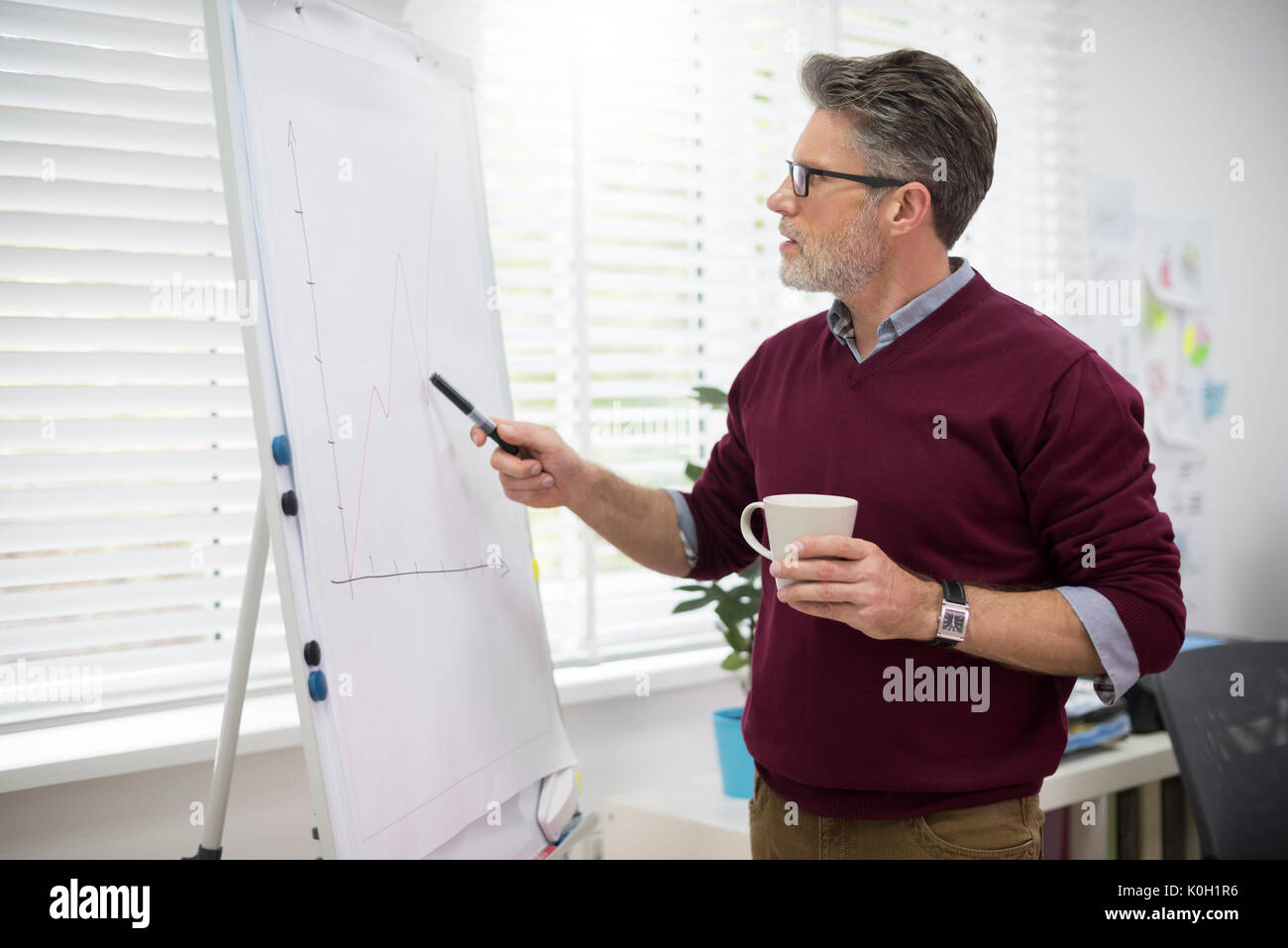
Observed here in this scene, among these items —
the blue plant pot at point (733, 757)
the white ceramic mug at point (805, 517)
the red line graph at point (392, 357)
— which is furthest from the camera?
the blue plant pot at point (733, 757)

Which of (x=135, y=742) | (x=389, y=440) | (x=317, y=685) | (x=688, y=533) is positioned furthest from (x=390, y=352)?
(x=135, y=742)

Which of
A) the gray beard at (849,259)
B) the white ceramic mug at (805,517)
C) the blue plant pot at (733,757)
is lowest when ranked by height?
the blue plant pot at (733,757)

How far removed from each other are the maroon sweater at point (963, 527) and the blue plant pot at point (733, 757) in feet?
2.04

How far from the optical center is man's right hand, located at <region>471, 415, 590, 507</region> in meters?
1.31

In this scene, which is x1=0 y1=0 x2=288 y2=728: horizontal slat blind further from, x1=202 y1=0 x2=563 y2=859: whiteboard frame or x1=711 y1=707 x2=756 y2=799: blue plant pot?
x1=711 y1=707 x2=756 y2=799: blue plant pot

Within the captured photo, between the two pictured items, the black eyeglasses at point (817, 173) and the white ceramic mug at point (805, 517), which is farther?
the black eyeglasses at point (817, 173)

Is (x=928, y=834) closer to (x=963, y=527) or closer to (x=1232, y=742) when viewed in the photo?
(x=963, y=527)

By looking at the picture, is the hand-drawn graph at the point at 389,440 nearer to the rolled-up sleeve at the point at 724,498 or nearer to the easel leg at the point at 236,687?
the easel leg at the point at 236,687

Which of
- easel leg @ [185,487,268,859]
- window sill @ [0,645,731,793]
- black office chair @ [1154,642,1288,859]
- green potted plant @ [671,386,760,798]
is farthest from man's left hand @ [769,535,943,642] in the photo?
window sill @ [0,645,731,793]

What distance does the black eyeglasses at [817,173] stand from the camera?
4.08 feet

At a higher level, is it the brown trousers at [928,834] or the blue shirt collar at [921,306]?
the blue shirt collar at [921,306]

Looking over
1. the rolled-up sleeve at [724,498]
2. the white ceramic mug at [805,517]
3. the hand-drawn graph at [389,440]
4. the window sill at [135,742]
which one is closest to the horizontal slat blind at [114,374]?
the window sill at [135,742]

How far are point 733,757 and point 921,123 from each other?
46.8 inches
